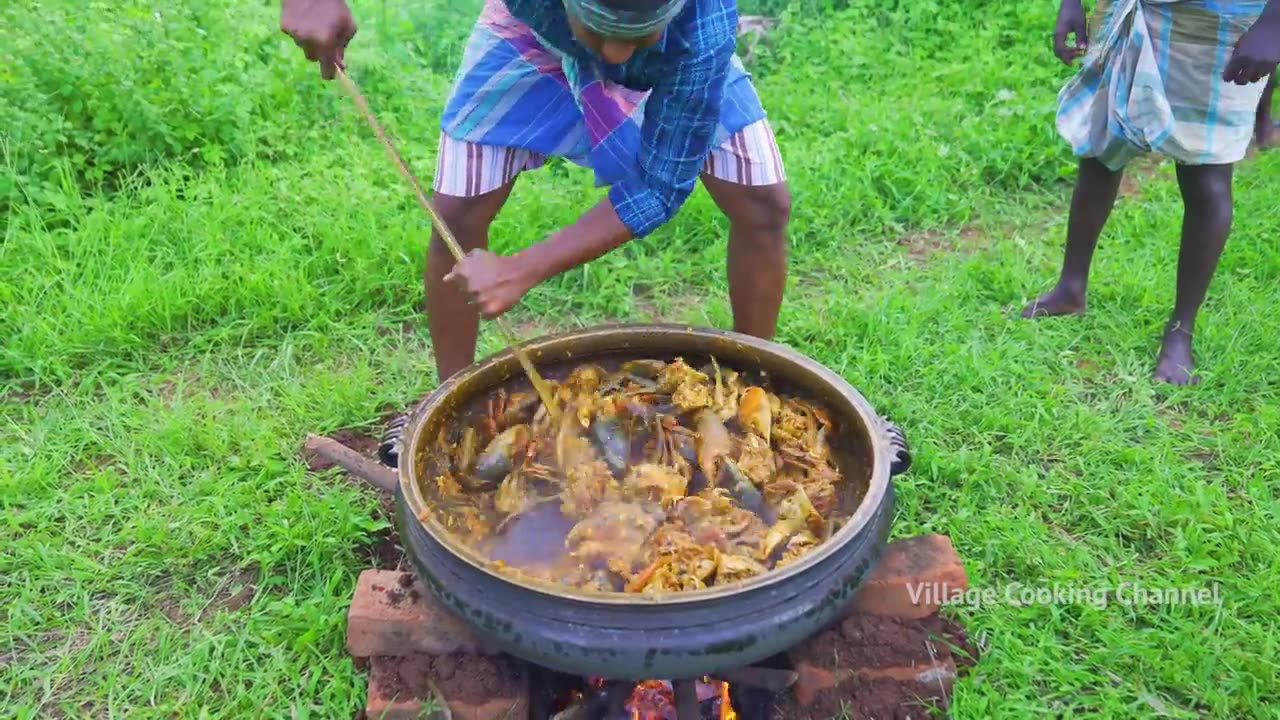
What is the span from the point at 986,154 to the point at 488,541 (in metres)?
3.59

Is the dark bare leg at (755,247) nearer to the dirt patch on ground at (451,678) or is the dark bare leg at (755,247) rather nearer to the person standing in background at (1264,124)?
the dirt patch on ground at (451,678)

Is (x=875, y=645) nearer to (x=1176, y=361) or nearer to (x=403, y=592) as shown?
(x=403, y=592)

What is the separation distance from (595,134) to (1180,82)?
2.02 m

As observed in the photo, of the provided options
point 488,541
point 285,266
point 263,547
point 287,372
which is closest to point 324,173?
point 285,266

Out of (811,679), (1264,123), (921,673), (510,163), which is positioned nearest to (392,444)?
(510,163)

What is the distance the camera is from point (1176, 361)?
3.53 meters

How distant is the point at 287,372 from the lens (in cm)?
354

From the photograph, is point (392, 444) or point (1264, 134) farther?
point (1264, 134)

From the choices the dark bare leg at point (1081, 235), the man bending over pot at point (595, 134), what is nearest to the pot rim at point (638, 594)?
the man bending over pot at point (595, 134)

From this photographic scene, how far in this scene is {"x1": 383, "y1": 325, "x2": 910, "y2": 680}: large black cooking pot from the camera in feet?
5.82

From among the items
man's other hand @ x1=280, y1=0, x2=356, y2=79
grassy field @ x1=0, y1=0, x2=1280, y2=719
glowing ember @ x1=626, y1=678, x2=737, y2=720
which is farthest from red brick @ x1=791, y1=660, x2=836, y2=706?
man's other hand @ x1=280, y1=0, x2=356, y2=79

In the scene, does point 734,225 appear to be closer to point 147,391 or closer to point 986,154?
point 147,391

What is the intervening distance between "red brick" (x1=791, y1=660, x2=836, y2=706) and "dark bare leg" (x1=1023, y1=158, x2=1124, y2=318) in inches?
81.8

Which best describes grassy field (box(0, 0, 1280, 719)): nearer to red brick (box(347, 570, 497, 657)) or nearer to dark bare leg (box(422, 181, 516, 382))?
Result: red brick (box(347, 570, 497, 657))
